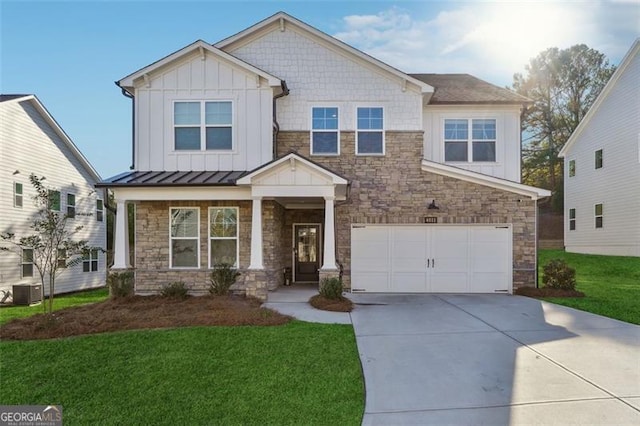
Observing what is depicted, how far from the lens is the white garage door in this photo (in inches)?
448

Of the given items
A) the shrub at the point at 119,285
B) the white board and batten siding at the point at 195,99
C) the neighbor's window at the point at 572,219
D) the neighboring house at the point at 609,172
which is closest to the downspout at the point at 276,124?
the white board and batten siding at the point at 195,99

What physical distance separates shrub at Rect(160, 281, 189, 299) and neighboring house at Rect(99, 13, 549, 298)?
78cm

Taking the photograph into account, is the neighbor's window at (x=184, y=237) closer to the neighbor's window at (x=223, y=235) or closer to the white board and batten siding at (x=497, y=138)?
the neighbor's window at (x=223, y=235)

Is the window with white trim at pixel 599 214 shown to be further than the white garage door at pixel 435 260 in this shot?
Yes

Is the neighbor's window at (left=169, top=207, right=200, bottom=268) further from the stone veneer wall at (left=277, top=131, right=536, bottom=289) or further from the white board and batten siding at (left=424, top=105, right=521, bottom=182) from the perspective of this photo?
the white board and batten siding at (left=424, top=105, right=521, bottom=182)

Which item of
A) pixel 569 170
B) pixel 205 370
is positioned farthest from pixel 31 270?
pixel 569 170

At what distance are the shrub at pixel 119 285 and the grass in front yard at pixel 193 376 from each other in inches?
136

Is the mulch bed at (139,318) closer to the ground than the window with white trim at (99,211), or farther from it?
closer to the ground

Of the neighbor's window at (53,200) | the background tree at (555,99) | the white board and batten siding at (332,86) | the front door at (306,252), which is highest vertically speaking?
the background tree at (555,99)

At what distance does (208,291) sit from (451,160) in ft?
29.2

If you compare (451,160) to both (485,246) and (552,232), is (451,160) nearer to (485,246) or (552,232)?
(485,246)

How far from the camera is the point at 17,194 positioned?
14000 mm

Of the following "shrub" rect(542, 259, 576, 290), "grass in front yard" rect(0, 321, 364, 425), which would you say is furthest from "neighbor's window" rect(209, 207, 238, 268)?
"shrub" rect(542, 259, 576, 290)

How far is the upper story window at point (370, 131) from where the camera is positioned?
464 inches
